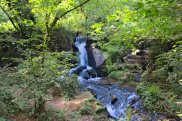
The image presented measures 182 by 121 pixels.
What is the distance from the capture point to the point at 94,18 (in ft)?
63.4

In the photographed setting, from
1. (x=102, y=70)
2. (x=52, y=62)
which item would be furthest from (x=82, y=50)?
(x=52, y=62)

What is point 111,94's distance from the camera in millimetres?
11805

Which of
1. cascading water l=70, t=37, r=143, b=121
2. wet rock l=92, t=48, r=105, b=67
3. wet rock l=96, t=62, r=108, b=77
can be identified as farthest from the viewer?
wet rock l=92, t=48, r=105, b=67

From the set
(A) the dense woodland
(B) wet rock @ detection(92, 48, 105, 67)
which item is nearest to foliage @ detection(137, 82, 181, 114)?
(A) the dense woodland

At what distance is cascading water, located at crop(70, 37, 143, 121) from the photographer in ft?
32.9

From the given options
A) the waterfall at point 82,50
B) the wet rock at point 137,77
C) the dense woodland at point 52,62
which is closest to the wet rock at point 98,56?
the waterfall at point 82,50

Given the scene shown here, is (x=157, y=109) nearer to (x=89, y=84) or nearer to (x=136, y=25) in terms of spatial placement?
(x=89, y=84)

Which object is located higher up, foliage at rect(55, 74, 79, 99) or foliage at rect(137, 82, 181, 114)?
foliage at rect(55, 74, 79, 99)

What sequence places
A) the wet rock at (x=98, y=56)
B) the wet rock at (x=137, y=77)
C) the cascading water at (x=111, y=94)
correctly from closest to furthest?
the cascading water at (x=111, y=94) → the wet rock at (x=137, y=77) → the wet rock at (x=98, y=56)

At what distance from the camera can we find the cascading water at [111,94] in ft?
32.9

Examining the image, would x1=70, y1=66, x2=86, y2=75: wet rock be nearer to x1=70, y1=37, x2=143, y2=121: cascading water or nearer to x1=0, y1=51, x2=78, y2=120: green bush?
x1=70, y1=37, x2=143, y2=121: cascading water

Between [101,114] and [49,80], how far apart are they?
2909mm

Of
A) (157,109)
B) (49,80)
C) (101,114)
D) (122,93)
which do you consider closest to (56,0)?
(49,80)

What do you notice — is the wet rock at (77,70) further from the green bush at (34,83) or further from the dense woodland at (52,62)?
the green bush at (34,83)
